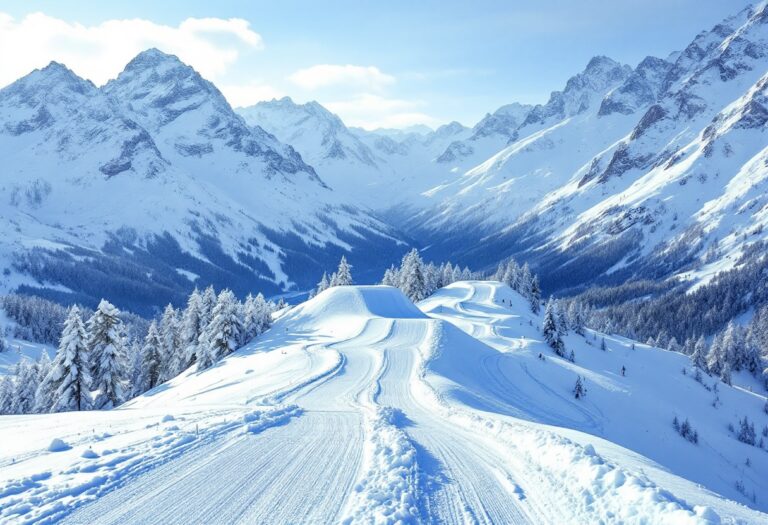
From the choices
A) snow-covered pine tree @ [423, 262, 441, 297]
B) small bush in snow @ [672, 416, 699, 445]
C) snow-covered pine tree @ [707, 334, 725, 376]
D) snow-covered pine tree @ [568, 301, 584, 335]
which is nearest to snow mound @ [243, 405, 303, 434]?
small bush in snow @ [672, 416, 699, 445]

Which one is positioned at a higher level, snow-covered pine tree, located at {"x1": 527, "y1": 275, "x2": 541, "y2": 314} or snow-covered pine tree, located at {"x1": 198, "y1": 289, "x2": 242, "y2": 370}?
snow-covered pine tree, located at {"x1": 527, "y1": 275, "x2": 541, "y2": 314}

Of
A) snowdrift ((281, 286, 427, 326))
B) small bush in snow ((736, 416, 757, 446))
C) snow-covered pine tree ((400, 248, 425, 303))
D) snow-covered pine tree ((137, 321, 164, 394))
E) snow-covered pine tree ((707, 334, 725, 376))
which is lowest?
small bush in snow ((736, 416, 757, 446))

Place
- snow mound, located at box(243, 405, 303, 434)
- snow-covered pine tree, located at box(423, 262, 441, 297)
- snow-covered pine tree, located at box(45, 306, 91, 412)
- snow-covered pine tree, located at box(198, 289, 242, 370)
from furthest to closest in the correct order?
snow-covered pine tree, located at box(423, 262, 441, 297) < snow-covered pine tree, located at box(198, 289, 242, 370) < snow-covered pine tree, located at box(45, 306, 91, 412) < snow mound, located at box(243, 405, 303, 434)

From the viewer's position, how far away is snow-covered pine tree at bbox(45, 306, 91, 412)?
120 feet

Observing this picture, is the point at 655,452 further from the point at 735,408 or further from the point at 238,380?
the point at 735,408

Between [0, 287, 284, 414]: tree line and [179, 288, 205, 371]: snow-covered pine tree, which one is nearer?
[0, 287, 284, 414]: tree line

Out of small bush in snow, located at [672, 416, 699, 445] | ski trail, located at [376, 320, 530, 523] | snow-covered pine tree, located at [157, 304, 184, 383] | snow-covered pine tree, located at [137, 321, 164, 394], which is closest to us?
ski trail, located at [376, 320, 530, 523]

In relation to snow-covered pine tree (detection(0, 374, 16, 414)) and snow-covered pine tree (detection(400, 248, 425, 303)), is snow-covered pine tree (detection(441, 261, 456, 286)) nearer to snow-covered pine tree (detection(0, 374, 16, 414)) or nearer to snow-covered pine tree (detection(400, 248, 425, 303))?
snow-covered pine tree (detection(400, 248, 425, 303))

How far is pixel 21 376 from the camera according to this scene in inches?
1902

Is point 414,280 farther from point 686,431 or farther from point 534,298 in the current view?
point 686,431

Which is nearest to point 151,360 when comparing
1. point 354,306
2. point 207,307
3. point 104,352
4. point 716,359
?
point 207,307

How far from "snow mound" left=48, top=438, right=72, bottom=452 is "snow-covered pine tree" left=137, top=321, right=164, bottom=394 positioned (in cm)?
4545

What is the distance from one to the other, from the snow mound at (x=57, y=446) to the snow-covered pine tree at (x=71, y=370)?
29.9 m

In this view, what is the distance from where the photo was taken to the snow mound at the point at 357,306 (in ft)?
183
